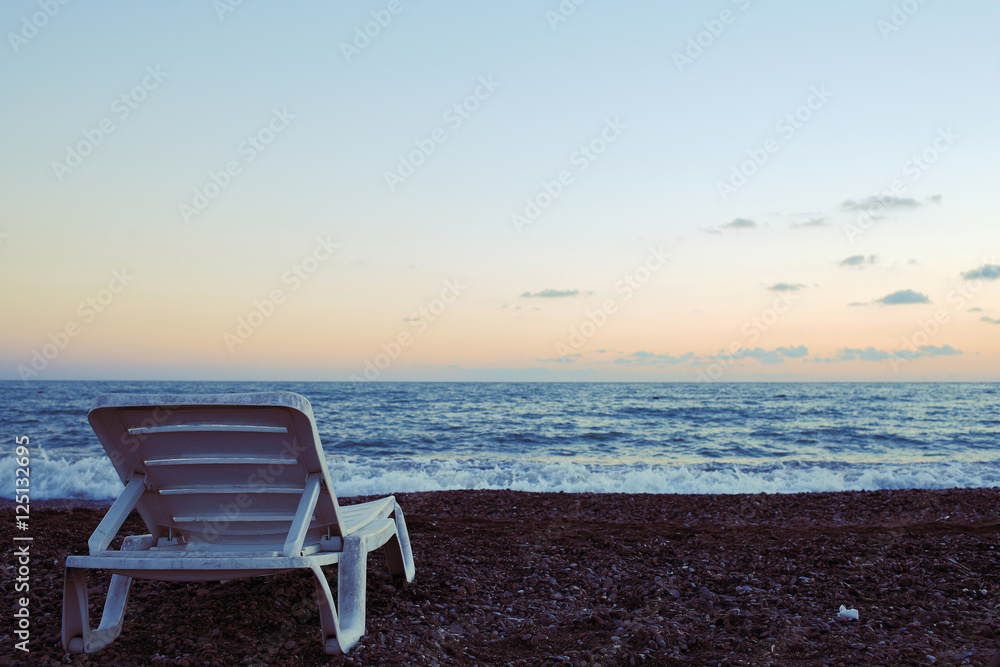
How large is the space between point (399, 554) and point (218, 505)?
1.41 m

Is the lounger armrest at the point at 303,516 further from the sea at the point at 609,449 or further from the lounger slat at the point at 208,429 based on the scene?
the sea at the point at 609,449

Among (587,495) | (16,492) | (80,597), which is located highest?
(80,597)

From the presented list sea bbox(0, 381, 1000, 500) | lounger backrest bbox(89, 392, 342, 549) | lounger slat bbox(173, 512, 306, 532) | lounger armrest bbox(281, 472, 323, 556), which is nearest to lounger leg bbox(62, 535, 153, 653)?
lounger backrest bbox(89, 392, 342, 549)

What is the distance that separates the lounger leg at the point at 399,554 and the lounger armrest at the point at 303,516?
4.13 ft

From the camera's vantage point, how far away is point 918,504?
8.31 metres

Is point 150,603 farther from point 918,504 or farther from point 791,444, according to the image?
point 791,444

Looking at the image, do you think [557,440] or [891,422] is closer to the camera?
[557,440]

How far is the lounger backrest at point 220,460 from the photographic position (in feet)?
9.96

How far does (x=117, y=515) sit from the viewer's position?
3.18 m

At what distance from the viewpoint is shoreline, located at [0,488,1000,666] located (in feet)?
10.8

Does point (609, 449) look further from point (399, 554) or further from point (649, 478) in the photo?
point (399, 554)

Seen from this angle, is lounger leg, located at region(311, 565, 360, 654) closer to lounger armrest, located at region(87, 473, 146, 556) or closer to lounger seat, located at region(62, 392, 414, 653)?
lounger seat, located at region(62, 392, 414, 653)

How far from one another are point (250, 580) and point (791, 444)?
1955cm

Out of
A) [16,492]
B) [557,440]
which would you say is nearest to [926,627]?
[16,492]
